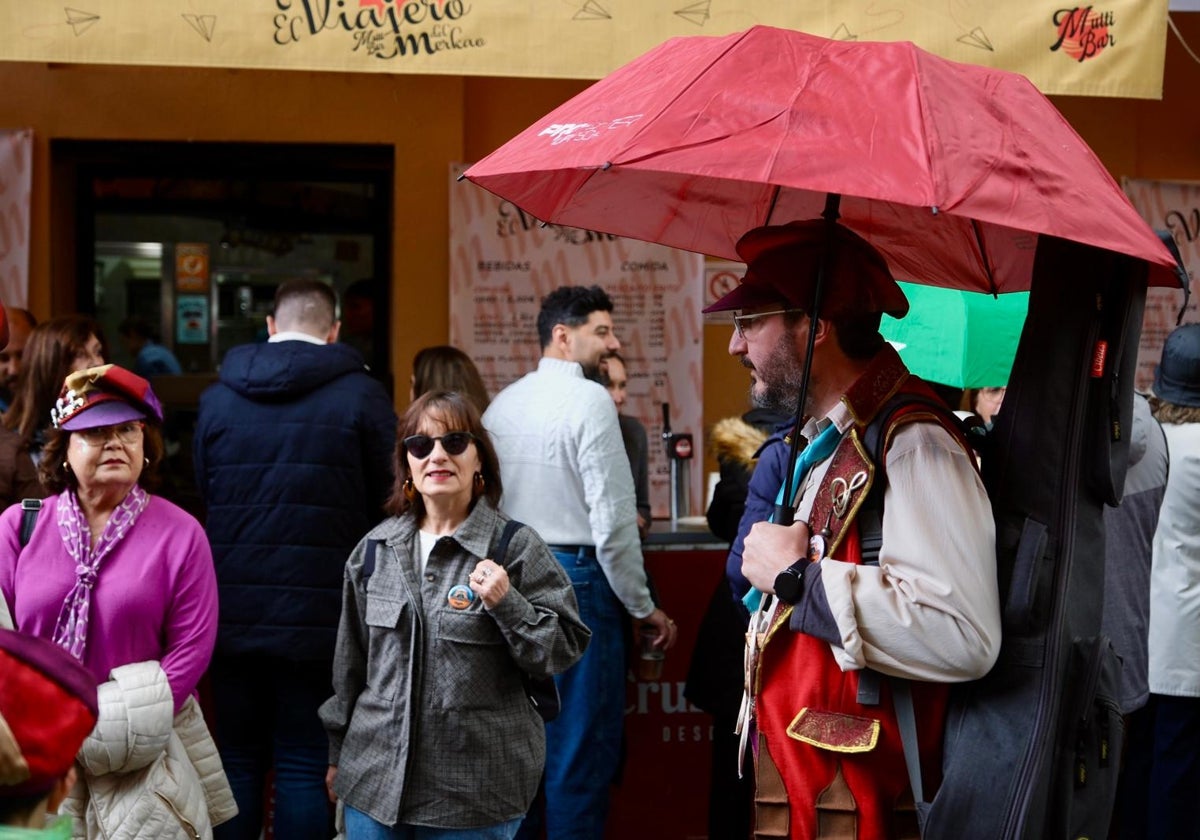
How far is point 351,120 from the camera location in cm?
732

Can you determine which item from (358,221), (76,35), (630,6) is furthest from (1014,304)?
(358,221)

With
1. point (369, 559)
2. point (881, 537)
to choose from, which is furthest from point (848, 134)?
point (369, 559)

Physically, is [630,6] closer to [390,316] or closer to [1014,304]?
[1014,304]

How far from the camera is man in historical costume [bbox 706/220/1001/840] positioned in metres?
2.64

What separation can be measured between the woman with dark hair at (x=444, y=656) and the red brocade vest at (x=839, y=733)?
1323 millimetres

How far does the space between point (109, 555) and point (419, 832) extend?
115 cm

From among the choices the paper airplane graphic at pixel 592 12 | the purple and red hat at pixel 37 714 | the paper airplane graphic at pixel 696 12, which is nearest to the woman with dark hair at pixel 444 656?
the paper airplane graphic at pixel 592 12

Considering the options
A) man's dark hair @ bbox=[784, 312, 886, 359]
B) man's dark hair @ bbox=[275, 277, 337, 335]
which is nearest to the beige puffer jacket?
man's dark hair @ bbox=[275, 277, 337, 335]

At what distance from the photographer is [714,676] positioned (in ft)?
17.9

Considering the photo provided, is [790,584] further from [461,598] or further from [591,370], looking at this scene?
[591,370]

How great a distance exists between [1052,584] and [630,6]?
308 cm

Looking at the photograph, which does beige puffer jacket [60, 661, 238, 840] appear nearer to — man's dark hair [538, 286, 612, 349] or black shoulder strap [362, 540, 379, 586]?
black shoulder strap [362, 540, 379, 586]

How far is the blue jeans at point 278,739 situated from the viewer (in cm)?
509

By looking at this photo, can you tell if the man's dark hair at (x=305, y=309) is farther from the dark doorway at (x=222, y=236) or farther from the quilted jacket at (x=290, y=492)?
the dark doorway at (x=222, y=236)
